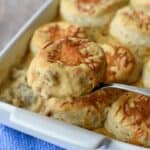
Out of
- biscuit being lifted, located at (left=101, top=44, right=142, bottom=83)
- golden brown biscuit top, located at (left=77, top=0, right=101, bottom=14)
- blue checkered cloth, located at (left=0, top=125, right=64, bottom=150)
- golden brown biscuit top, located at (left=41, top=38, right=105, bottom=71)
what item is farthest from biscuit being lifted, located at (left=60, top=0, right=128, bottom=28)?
blue checkered cloth, located at (left=0, top=125, right=64, bottom=150)

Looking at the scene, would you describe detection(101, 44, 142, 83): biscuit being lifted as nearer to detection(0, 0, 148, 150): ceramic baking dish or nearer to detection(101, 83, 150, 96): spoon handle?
detection(101, 83, 150, 96): spoon handle

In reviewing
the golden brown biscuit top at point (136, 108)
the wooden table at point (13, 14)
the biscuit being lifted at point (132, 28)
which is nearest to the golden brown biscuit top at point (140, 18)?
the biscuit being lifted at point (132, 28)

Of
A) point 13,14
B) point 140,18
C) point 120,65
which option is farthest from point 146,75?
point 13,14

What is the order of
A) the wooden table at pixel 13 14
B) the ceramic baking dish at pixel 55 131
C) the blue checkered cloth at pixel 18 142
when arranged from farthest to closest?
the wooden table at pixel 13 14, the blue checkered cloth at pixel 18 142, the ceramic baking dish at pixel 55 131

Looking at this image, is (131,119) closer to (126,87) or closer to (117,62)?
(126,87)

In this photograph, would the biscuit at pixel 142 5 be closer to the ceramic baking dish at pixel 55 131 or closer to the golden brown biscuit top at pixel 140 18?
the golden brown biscuit top at pixel 140 18

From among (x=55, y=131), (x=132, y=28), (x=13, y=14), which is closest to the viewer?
(x=55, y=131)

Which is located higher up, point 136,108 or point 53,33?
point 53,33
